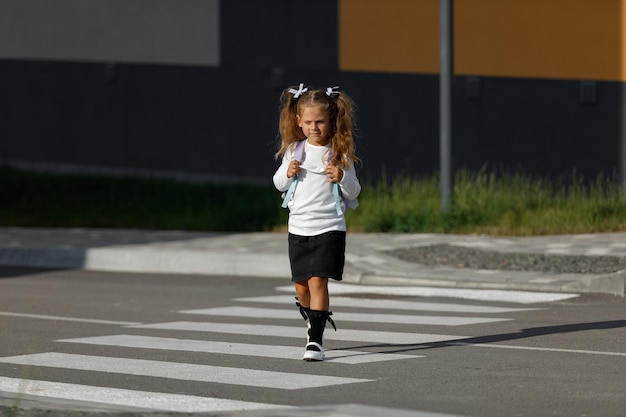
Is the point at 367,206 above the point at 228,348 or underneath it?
underneath

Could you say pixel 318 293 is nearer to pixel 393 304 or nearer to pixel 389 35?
pixel 393 304

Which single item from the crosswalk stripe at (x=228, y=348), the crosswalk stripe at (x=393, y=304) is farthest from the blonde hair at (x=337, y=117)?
the crosswalk stripe at (x=393, y=304)

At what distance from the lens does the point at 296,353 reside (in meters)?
9.66

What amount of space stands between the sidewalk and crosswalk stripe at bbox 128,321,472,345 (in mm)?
3232

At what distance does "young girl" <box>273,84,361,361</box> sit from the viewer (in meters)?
9.17

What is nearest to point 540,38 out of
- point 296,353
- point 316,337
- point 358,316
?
point 358,316

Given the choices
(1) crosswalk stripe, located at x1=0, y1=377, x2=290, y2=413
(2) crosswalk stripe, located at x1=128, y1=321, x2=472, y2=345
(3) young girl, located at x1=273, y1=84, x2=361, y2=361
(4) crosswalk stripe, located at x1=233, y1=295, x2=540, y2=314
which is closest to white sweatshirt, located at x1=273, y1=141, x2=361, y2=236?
(3) young girl, located at x1=273, y1=84, x2=361, y2=361

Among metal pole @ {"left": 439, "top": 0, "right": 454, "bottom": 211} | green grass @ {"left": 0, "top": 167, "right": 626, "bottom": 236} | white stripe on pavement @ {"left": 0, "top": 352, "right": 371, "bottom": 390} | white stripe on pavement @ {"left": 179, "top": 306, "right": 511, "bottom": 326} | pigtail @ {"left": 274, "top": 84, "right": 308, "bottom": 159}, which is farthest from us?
metal pole @ {"left": 439, "top": 0, "right": 454, "bottom": 211}

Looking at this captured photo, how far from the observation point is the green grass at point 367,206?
58.6 feet

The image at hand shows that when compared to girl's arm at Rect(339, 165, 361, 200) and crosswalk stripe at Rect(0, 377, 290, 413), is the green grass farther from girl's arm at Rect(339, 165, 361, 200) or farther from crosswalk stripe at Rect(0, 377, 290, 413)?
crosswalk stripe at Rect(0, 377, 290, 413)

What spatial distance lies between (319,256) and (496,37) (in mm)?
12643

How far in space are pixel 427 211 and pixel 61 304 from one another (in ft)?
20.6

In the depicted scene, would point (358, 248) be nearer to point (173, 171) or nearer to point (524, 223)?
point (524, 223)

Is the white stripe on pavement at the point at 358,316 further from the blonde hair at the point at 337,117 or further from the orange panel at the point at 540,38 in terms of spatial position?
the orange panel at the point at 540,38
